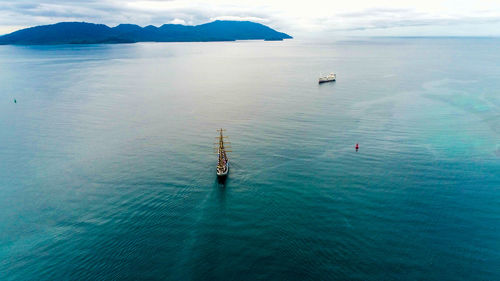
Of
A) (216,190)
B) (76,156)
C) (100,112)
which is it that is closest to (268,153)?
(216,190)

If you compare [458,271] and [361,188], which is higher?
[361,188]

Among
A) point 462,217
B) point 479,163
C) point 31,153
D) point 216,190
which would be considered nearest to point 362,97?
point 479,163

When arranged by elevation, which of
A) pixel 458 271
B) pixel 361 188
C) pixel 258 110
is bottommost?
pixel 458 271

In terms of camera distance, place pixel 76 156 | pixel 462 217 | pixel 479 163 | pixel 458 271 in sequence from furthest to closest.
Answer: pixel 76 156 < pixel 479 163 < pixel 462 217 < pixel 458 271

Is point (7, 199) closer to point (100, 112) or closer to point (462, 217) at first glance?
point (100, 112)

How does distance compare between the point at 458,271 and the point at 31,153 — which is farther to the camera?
the point at 31,153

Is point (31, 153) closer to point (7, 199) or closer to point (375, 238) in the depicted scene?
point (7, 199)

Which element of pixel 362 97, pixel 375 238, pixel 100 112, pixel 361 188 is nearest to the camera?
pixel 375 238
